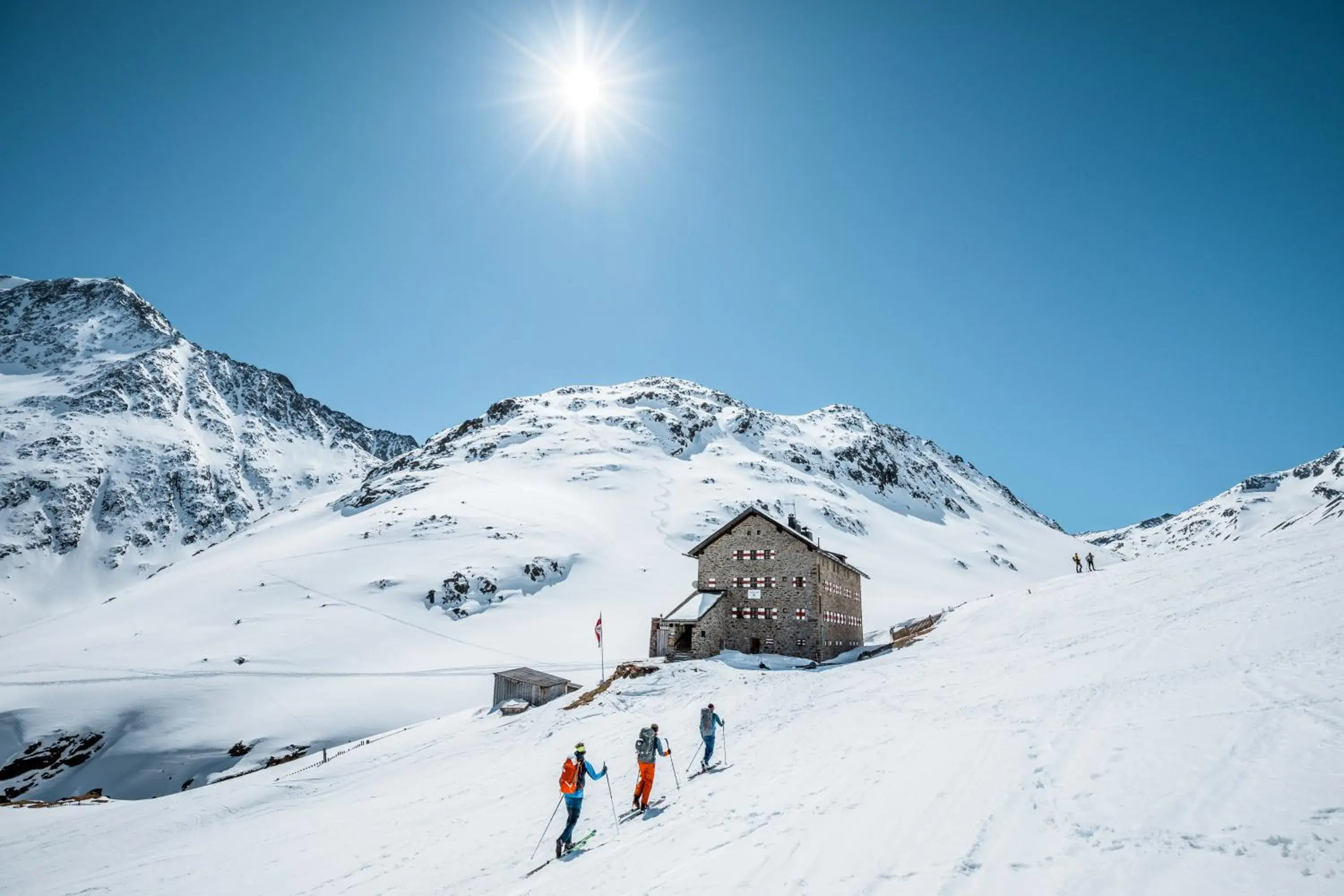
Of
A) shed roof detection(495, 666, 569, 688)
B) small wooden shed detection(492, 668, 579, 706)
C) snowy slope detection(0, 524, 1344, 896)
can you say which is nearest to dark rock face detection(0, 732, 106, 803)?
snowy slope detection(0, 524, 1344, 896)

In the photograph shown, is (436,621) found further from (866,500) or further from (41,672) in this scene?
(866,500)

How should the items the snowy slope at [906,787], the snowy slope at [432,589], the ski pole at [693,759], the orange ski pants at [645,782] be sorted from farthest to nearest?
the snowy slope at [432,589] → the ski pole at [693,759] → the orange ski pants at [645,782] → the snowy slope at [906,787]

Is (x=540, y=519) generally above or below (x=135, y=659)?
above

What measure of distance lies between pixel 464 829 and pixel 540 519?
88.9 m

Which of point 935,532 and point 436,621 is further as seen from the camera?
point 935,532

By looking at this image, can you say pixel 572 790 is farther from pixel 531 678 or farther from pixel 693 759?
pixel 531 678

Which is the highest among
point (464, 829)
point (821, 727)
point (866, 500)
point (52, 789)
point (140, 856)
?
point (866, 500)

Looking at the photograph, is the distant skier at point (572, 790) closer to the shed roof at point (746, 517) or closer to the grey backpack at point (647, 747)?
the grey backpack at point (647, 747)

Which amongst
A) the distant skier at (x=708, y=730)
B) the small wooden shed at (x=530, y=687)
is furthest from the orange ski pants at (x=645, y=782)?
the small wooden shed at (x=530, y=687)

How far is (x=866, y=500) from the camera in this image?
542 feet

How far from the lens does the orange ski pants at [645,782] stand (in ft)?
45.6

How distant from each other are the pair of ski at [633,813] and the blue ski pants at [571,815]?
1.38 metres

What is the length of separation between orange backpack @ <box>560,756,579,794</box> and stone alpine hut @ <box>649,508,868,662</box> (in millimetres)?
28008

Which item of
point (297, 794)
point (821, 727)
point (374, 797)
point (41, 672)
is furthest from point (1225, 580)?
point (41, 672)
